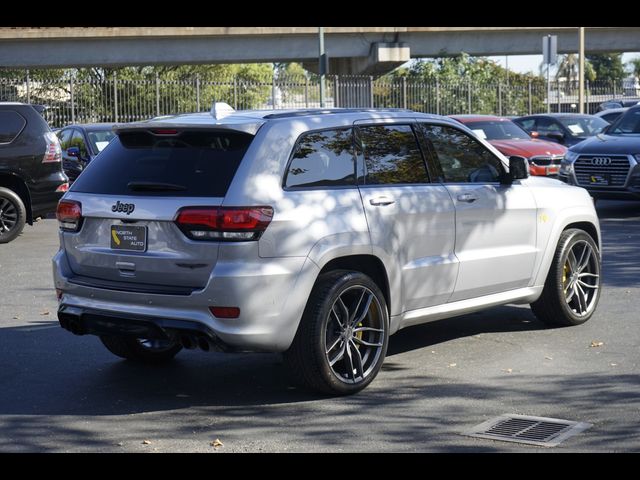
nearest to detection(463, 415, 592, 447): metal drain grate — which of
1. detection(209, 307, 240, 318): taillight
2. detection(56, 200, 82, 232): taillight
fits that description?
detection(209, 307, 240, 318): taillight

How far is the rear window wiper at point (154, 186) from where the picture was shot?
673 centimetres

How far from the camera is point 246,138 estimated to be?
677 cm

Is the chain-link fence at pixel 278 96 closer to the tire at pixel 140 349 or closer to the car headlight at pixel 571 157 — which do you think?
the car headlight at pixel 571 157

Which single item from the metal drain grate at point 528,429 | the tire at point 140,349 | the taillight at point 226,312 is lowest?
the metal drain grate at point 528,429

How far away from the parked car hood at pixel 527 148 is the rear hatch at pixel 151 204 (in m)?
14.1

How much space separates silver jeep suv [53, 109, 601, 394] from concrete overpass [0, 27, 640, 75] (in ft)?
129

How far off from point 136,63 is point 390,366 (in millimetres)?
41166

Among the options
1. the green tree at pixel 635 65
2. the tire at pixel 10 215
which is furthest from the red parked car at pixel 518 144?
the green tree at pixel 635 65

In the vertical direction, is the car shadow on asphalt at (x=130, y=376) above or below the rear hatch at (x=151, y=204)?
below

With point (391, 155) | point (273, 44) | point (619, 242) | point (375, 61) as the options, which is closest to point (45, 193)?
point (619, 242)

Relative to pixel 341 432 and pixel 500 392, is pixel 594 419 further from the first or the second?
pixel 341 432

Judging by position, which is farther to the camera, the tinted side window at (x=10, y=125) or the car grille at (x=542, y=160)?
the car grille at (x=542, y=160)

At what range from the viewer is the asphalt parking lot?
603 cm

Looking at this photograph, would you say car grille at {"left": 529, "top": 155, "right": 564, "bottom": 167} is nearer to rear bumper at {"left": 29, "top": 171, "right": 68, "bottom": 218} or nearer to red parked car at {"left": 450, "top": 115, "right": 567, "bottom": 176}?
red parked car at {"left": 450, "top": 115, "right": 567, "bottom": 176}
